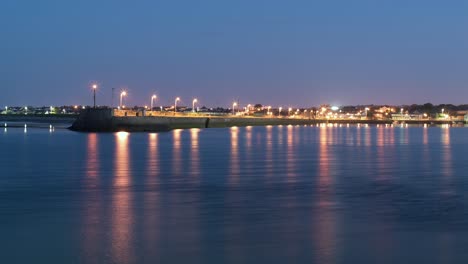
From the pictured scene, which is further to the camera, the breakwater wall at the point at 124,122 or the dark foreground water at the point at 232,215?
the breakwater wall at the point at 124,122

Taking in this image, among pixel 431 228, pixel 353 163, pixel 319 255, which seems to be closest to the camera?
pixel 319 255

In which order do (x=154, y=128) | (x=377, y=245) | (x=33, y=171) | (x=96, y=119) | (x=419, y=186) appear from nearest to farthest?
(x=377, y=245) < (x=419, y=186) < (x=33, y=171) < (x=96, y=119) < (x=154, y=128)

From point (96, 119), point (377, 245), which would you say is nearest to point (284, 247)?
point (377, 245)

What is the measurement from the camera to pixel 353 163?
4050cm

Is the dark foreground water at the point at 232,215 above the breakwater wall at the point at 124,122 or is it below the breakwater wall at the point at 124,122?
below

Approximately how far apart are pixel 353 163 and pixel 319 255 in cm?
2723

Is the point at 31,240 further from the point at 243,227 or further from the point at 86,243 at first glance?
the point at 243,227

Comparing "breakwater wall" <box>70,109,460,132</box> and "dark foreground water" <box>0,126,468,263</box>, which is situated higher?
"breakwater wall" <box>70,109,460,132</box>

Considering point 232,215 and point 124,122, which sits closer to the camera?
point 232,215

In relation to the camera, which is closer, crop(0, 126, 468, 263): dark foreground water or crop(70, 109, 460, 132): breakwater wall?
crop(0, 126, 468, 263): dark foreground water

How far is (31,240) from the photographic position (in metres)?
15.1

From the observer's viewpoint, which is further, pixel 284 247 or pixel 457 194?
pixel 457 194

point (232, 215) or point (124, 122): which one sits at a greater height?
point (124, 122)

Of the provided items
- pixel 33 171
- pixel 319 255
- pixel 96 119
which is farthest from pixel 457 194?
pixel 96 119
